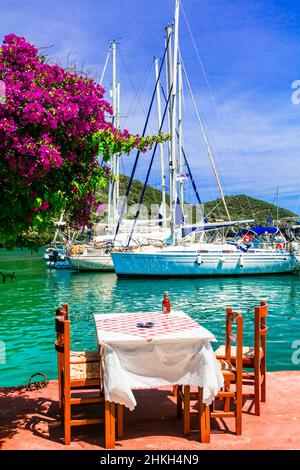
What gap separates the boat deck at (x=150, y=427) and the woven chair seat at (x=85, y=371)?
643 mm

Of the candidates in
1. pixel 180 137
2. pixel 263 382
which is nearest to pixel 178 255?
pixel 180 137

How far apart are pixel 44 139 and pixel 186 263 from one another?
101 feet

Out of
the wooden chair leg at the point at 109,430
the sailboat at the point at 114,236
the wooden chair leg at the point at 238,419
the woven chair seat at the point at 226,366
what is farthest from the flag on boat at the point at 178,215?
the wooden chair leg at the point at 109,430

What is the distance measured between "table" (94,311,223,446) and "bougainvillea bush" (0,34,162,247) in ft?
4.88

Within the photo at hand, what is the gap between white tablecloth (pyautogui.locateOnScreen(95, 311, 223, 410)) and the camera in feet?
16.5

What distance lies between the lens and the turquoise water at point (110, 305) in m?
11.9

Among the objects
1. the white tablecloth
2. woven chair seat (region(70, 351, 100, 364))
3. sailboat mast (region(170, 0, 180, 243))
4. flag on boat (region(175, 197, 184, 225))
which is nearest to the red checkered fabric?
the white tablecloth

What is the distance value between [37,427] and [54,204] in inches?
104

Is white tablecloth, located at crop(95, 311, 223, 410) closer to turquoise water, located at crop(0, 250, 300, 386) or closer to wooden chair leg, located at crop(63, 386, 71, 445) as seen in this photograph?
wooden chair leg, located at crop(63, 386, 71, 445)

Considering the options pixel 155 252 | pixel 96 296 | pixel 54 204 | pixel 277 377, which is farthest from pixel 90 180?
pixel 155 252

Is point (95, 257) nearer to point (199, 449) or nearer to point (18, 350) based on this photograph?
point (18, 350)

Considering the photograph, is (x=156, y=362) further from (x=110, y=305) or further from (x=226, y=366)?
(x=110, y=305)

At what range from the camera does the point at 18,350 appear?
499 inches

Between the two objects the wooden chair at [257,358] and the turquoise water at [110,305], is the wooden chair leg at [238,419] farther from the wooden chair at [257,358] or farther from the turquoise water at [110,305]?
the turquoise water at [110,305]
